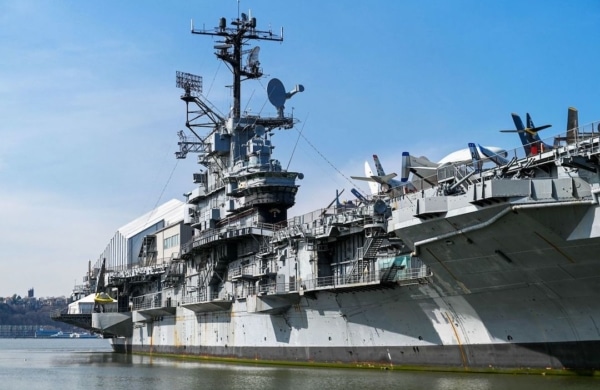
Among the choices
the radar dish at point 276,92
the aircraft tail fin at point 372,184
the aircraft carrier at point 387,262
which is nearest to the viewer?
the aircraft carrier at point 387,262

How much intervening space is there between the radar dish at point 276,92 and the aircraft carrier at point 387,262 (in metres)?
0.06

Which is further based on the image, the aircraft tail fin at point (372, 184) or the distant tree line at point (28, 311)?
the distant tree line at point (28, 311)

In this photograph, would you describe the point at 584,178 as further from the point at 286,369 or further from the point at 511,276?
the point at 286,369

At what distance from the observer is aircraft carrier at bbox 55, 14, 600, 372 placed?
17281 millimetres

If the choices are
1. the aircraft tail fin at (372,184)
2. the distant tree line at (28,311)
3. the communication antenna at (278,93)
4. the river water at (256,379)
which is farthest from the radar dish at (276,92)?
the distant tree line at (28,311)

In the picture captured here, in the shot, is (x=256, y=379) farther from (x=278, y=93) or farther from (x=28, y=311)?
(x=28, y=311)

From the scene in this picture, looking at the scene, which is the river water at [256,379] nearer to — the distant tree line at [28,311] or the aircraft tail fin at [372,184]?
the aircraft tail fin at [372,184]

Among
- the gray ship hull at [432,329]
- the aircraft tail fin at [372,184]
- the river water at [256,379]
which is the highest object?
the aircraft tail fin at [372,184]

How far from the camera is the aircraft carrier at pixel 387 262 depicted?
56.7 ft

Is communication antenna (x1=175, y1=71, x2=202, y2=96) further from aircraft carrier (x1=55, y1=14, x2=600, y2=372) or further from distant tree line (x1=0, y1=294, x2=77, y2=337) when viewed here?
distant tree line (x1=0, y1=294, x2=77, y2=337)

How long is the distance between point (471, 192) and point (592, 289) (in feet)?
11.5

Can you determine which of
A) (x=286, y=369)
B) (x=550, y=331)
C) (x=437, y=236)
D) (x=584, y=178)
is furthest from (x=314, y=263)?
(x=584, y=178)

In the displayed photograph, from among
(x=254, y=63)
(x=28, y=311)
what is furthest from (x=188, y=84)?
(x=28, y=311)

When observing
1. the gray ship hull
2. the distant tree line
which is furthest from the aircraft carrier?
the distant tree line
